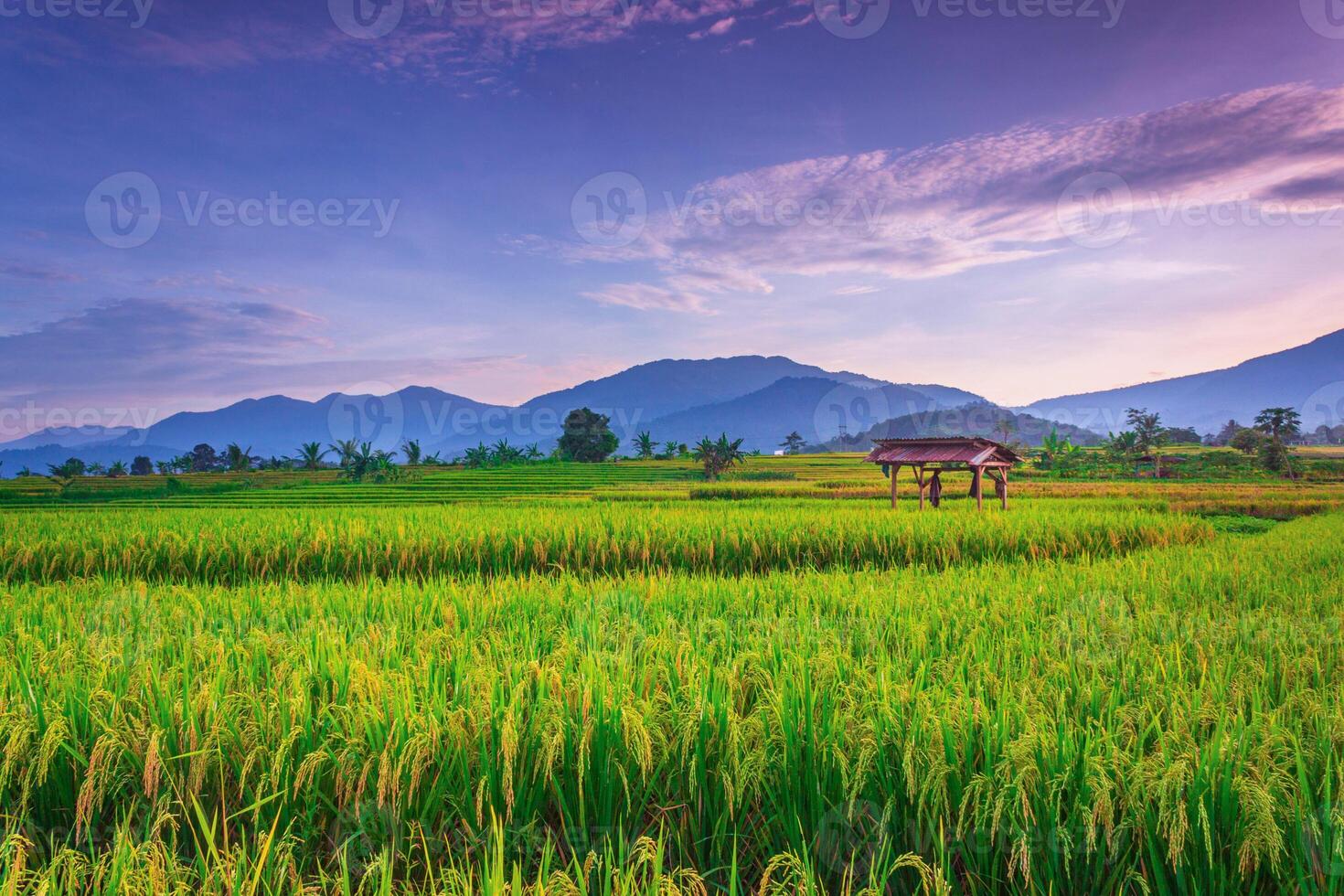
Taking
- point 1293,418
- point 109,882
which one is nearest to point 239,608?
Answer: point 109,882

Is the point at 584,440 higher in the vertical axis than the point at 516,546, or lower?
higher

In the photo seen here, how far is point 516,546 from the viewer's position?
445 inches

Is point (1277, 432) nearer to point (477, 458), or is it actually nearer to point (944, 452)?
point (944, 452)

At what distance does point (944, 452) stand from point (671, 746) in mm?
18016

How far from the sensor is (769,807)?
2.71 m

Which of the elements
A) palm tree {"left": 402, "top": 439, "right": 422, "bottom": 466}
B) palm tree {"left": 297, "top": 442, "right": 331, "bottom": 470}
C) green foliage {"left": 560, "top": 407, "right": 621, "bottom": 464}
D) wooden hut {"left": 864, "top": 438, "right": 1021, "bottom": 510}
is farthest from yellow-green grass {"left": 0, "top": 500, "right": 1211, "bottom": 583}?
green foliage {"left": 560, "top": 407, "right": 621, "bottom": 464}

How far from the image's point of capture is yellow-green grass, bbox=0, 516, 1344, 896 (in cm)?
215

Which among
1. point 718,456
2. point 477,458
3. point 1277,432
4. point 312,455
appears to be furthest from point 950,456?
point 312,455

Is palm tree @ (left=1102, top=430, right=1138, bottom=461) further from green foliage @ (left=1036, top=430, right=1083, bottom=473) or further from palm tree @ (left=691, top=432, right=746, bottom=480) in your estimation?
palm tree @ (left=691, top=432, right=746, bottom=480)

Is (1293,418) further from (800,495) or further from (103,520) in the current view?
(103,520)

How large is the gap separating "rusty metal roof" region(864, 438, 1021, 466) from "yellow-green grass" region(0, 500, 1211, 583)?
492cm

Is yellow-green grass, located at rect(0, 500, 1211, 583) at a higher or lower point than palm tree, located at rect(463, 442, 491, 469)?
lower

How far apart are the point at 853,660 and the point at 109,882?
3.51 m

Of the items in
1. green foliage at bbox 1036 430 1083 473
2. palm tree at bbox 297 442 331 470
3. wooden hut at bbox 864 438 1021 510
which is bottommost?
green foliage at bbox 1036 430 1083 473
